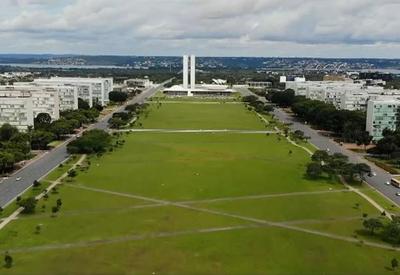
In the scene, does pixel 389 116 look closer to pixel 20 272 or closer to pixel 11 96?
pixel 11 96

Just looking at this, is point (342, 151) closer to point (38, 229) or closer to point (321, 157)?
point (321, 157)

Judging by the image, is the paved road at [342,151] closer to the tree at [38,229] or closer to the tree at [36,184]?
the tree at [38,229]

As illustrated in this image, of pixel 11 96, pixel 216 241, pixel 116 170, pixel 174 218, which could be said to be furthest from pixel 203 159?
pixel 11 96

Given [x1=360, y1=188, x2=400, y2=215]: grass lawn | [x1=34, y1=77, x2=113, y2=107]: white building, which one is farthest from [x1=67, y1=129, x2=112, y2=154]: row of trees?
[x1=34, y1=77, x2=113, y2=107]: white building

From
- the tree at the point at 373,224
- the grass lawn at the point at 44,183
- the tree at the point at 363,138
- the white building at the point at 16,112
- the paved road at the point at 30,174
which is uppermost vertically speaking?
the white building at the point at 16,112

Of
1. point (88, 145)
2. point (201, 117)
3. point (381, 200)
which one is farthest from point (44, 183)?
point (201, 117)

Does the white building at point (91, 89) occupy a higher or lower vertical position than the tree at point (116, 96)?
higher

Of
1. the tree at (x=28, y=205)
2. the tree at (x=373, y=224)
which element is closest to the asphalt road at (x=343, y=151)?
the tree at (x=373, y=224)
